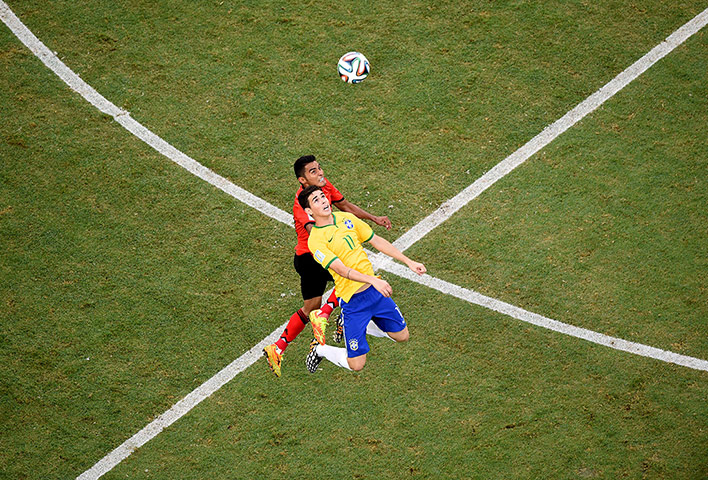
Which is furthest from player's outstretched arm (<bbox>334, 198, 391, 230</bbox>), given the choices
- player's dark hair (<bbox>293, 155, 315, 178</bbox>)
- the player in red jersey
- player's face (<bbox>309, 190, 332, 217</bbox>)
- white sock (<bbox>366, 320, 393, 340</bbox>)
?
white sock (<bbox>366, 320, 393, 340</bbox>)

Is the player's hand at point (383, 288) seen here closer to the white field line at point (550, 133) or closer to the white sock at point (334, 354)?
the white sock at point (334, 354)

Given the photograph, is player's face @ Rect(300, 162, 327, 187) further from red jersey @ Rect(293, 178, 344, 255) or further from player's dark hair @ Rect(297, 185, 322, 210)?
player's dark hair @ Rect(297, 185, 322, 210)

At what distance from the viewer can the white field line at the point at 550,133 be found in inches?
346

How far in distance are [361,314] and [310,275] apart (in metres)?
0.81

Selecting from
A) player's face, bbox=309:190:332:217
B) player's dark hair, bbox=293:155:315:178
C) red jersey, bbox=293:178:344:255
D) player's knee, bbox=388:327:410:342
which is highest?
player's dark hair, bbox=293:155:315:178

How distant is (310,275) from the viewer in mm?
7648

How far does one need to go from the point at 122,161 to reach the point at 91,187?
57 cm

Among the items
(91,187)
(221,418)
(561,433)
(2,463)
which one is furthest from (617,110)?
(2,463)

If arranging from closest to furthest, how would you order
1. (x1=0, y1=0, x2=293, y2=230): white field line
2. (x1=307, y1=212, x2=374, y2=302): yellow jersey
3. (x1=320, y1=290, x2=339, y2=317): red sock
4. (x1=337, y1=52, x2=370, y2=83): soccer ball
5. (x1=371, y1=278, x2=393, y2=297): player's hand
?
(x1=371, y1=278, x2=393, y2=297): player's hand, (x1=307, y1=212, x2=374, y2=302): yellow jersey, (x1=320, y1=290, x2=339, y2=317): red sock, (x1=0, y1=0, x2=293, y2=230): white field line, (x1=337, y1=52, x2=370, y2=83): soccer ball

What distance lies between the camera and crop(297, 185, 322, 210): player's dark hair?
7.09 metres

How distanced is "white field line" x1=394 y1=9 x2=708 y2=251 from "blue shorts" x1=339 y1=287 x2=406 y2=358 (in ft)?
4.74

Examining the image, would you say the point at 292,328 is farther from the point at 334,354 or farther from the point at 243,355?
the point at 243,355

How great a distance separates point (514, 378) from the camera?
7.82 metres

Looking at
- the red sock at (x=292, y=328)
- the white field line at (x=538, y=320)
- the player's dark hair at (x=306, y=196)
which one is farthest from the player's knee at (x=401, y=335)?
the player's dark hair at (x=306, y=196)
